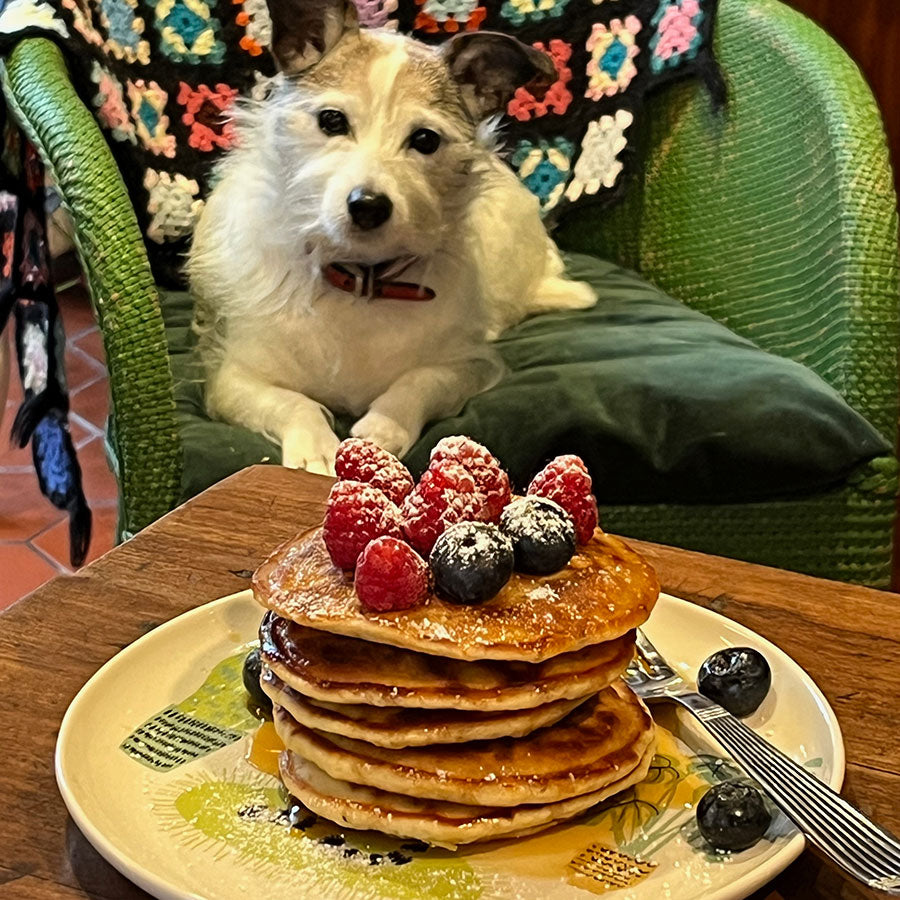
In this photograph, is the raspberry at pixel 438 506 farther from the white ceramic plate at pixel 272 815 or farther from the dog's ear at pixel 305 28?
the dog's ear at pixel 305 28

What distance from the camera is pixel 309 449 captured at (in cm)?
160

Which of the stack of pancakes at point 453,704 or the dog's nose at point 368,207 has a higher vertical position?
the dog's nose at point 368,207

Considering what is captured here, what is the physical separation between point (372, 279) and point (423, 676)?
1.17 metres

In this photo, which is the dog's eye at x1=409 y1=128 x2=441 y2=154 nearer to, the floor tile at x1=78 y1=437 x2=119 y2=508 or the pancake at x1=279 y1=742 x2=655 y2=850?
the pancake at x1=279 y1=742 x2=655 y2=850

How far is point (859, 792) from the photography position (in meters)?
0.77

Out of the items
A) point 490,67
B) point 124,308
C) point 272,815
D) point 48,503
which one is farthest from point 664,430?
point 48,503

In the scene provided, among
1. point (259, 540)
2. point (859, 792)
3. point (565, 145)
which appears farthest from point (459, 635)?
point (565, 145)

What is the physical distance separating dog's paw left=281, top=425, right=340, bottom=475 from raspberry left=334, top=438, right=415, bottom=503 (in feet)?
2.32

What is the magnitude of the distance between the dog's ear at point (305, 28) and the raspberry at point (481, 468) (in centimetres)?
107

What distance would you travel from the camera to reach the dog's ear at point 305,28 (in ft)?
5.41

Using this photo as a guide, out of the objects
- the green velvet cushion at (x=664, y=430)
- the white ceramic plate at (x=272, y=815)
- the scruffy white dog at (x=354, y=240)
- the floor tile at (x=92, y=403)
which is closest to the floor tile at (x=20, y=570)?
the floor tile at (x=92, y=403)

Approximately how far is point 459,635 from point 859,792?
305 mm

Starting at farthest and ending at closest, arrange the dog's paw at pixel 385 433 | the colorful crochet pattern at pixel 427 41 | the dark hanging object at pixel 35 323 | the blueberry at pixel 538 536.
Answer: the colorful crochet pattern at pixel 427 41 < the dark hanging object at pixel 35 323 < the dog's paw at pixel 385 433 < the blueberry at pixel 538 536

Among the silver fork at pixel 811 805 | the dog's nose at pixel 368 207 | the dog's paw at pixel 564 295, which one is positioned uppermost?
the dog's nose at pixel 368 207
